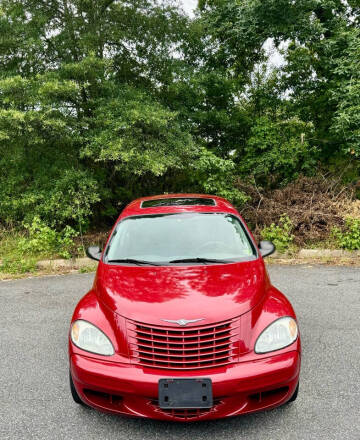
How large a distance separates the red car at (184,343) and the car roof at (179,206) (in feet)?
2.99

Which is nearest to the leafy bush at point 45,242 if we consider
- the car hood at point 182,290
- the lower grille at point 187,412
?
the car hood at point 182,290

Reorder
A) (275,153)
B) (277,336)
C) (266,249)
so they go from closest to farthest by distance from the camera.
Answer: (277,336)
(266,249)
(275,153)

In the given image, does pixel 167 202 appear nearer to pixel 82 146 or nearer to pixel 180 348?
pixel 180 348

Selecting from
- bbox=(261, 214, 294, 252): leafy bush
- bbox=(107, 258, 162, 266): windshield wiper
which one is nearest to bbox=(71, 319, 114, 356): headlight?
bbox=(107, 258, 162, 266): windshield wiper

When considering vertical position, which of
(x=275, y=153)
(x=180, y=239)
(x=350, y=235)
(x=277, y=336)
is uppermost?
(x=275, y=153)

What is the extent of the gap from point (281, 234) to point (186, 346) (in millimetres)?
6411

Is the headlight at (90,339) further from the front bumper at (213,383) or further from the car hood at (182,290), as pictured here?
the car hood at (182,290)

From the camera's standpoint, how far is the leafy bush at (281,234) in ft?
27.2

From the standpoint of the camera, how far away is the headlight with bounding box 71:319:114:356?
256 cm

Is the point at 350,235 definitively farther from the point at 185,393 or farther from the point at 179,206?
the point at 185,393

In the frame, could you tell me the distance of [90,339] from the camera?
8.65ft

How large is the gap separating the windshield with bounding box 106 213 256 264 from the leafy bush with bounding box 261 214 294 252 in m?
4.64

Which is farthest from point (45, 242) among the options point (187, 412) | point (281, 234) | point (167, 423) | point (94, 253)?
point (187, 412)

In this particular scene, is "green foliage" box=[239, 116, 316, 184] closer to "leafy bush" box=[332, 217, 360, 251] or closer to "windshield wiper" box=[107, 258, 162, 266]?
"leafy bush" box=[332, 217, 360, 251]
